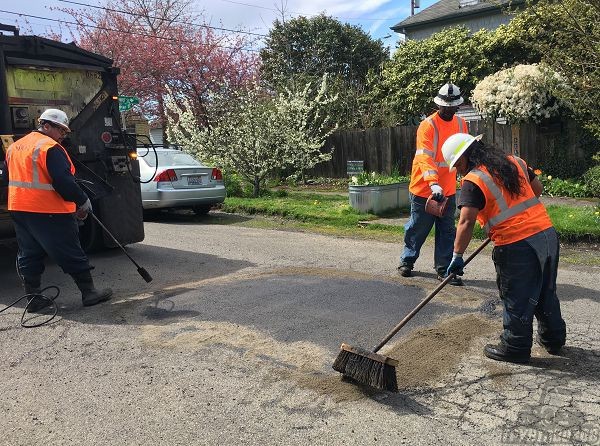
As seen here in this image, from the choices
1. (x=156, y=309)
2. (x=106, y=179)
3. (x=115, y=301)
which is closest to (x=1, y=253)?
(x=106, y=179)

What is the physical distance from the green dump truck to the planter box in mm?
4570

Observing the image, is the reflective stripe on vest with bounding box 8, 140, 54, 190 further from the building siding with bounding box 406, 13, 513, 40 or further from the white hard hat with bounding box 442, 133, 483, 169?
the building siding with bounding box 406, 13, 513, 40

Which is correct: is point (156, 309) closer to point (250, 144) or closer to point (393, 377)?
point (393, 377)

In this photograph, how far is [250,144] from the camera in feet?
42.2

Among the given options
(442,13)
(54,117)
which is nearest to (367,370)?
(54,117)

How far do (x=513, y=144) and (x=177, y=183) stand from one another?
8.52 m

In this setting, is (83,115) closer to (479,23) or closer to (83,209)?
(83,209)

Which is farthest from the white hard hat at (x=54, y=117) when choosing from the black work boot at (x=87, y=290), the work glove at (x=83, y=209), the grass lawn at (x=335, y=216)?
the grass lawn at (x=335, y=216)

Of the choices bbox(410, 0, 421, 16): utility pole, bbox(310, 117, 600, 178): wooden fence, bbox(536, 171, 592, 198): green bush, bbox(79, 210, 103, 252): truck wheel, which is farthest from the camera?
bbox(410, 0, 421, 16): utility pole

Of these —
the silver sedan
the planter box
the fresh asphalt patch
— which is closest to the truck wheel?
the fresh asphalt patch

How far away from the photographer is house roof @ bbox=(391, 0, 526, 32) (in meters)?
23.9

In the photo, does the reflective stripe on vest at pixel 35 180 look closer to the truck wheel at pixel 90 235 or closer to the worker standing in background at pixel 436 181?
the truck wheel at pixel 90 235

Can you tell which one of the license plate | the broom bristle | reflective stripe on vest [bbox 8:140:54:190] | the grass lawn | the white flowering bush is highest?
the white flowering bush

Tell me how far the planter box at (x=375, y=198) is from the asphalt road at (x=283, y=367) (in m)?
4.43
